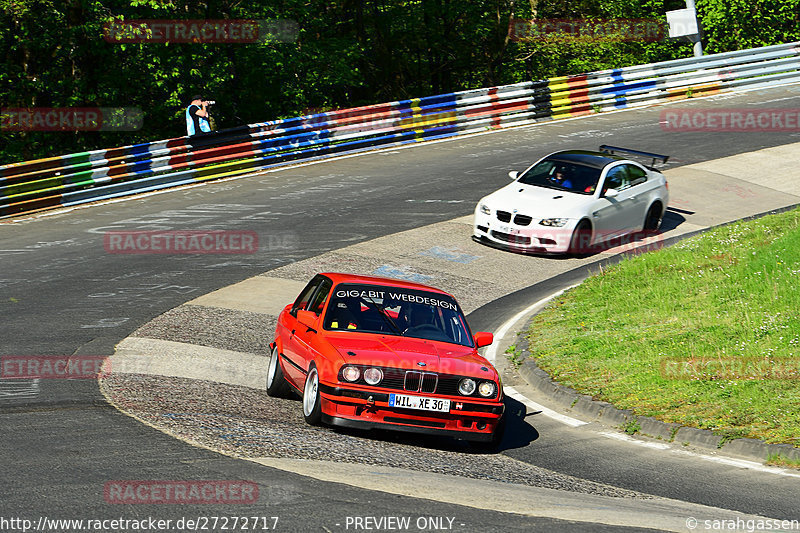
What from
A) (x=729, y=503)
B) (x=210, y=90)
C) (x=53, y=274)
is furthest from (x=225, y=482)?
(x=210, y=90)

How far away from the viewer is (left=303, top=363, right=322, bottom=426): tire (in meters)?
9.34

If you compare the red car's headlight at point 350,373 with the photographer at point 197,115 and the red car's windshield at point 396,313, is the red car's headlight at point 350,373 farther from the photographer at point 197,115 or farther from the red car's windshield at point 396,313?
the photographer at point 197,115

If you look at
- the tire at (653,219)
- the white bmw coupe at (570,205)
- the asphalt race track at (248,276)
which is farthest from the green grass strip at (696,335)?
the tire at (653,219)

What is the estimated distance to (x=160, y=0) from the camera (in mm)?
26750

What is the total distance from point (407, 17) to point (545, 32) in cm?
627

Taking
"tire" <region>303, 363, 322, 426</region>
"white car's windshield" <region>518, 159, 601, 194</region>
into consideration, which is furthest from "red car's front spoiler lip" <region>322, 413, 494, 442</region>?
"white car's windshield" <region>518, 159, 601, 194</region>

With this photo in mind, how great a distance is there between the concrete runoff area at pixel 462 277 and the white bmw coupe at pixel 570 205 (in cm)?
45

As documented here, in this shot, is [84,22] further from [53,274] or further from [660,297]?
[660,297]

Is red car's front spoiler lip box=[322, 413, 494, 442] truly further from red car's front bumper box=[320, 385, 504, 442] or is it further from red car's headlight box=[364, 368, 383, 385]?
red car's headlight box=[364, 368, 383, 385]

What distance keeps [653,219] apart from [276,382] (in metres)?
11.9

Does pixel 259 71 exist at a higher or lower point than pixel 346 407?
higher

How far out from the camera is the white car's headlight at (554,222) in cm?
1848

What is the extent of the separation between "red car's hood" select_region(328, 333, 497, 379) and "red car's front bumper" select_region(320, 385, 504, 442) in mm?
304

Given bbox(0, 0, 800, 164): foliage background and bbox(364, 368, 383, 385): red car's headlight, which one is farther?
bbox(0, 0, 800, 164): foliage background
